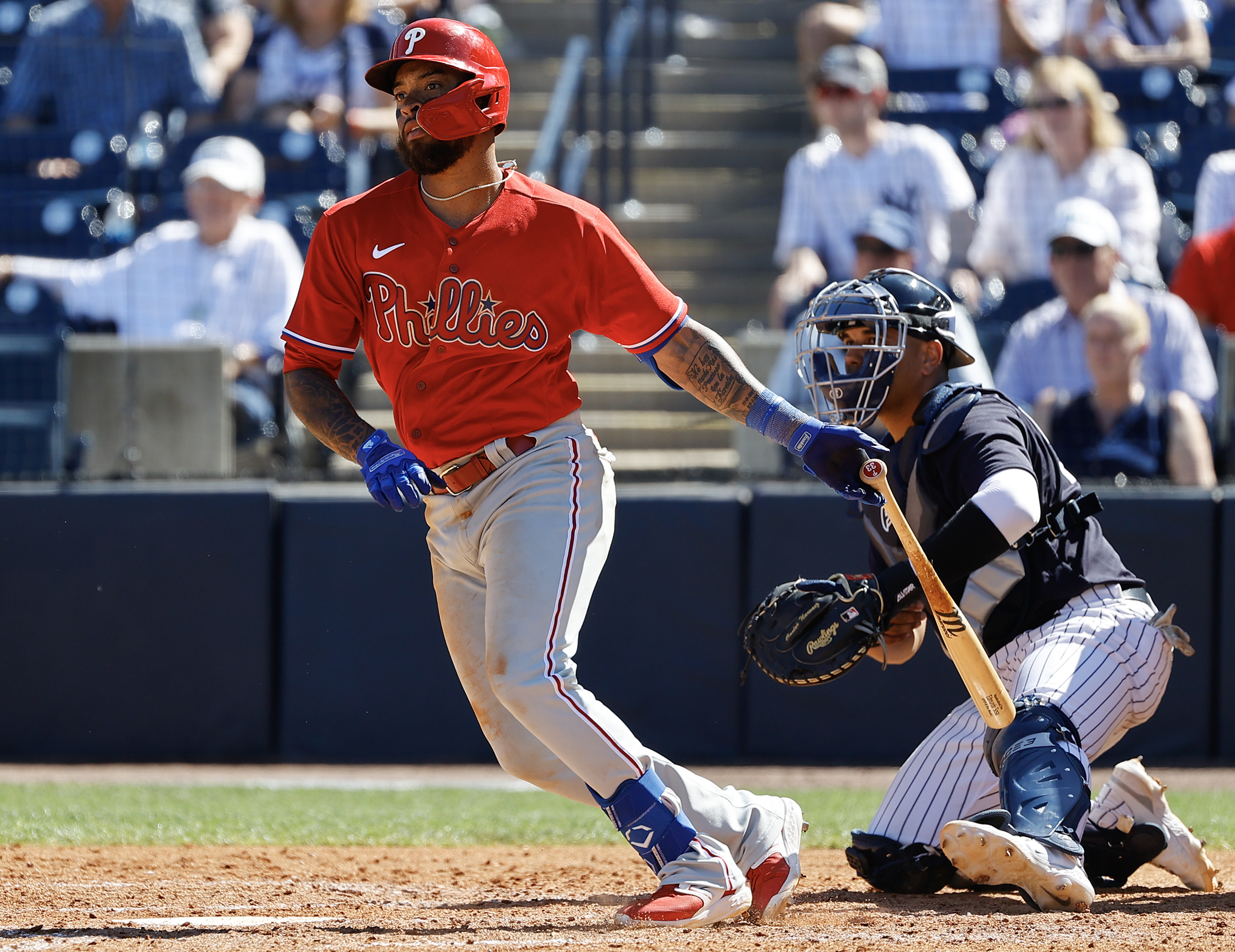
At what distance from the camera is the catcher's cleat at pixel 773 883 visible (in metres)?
3.49

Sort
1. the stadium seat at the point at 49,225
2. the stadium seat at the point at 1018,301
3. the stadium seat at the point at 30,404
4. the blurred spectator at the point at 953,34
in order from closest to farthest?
the stadium seat at the point at 30,404 → the stadium seat at the point at 1018,301 → the stadium seat at the point at 49,225 → the blurred spectator at the point at 953,34

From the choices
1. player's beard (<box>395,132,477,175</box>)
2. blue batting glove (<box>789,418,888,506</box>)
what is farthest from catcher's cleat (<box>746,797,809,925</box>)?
player's beard (<box>395,132,477,175</box>)

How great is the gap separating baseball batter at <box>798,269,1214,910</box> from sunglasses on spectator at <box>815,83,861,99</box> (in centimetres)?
449

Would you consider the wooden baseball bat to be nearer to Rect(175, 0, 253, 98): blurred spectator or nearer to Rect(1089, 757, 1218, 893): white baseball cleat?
Rect(1089, 757, 1218, 893): white baseball cleat

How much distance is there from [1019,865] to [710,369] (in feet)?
4.14

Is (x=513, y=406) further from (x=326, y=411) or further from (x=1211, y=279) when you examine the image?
(x=1211, y=279)

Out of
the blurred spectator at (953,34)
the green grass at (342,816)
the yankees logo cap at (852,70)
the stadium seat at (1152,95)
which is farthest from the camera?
the blurred spectator at (953,34)

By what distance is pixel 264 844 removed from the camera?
4.91 m

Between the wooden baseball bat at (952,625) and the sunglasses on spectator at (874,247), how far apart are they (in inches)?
152

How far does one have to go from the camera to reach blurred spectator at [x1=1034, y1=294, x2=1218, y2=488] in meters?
6.71

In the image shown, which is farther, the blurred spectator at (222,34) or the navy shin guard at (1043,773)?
the blurred spectator at (222,34)

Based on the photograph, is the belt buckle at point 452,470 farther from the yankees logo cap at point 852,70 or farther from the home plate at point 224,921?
the yankees logo cap at point 852,70

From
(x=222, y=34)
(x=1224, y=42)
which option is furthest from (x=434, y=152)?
(x=1224, y=42)

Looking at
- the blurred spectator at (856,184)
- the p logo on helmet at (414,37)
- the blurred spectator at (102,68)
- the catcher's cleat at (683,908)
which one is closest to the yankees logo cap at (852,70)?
the blurred spectator at (856,184)
